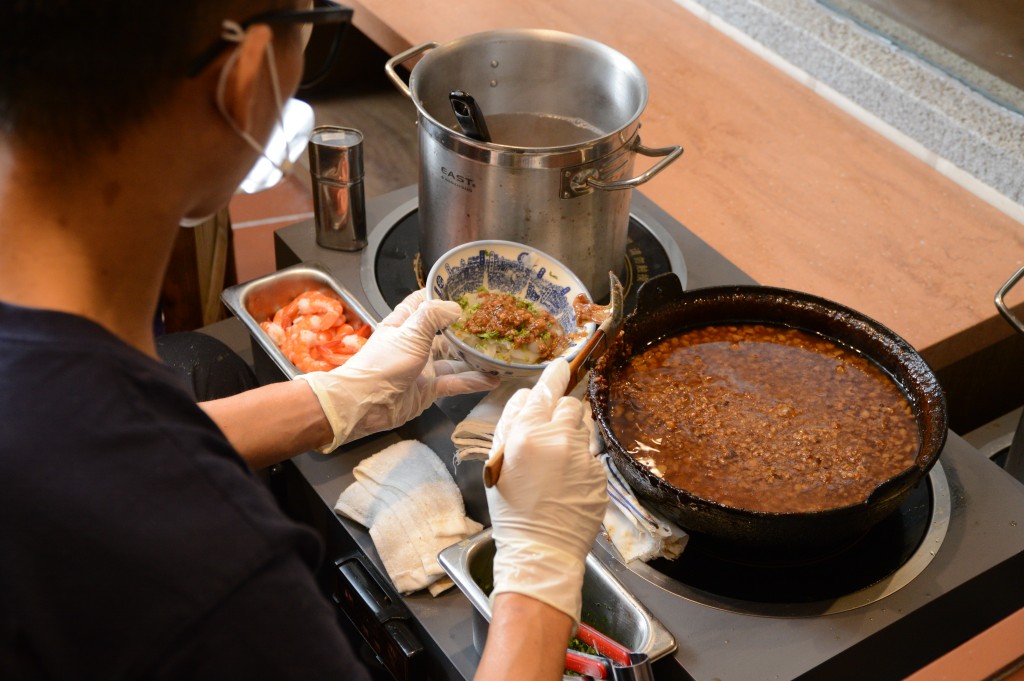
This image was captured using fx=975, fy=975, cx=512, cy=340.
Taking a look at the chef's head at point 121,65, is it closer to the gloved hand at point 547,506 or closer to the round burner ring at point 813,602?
the gloved hand at point 547,506

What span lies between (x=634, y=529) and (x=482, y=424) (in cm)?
29

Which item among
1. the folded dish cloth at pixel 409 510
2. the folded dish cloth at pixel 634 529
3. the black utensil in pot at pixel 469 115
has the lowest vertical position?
the folded dish cloth at pixel 409 510

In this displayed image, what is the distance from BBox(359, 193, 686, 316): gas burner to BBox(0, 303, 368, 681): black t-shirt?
980 mm

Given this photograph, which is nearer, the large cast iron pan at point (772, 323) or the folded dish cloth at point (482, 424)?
the large cast iron pan at point (772, 323)

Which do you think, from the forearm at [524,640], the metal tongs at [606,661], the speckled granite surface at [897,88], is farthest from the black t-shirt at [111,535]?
the speckled granite surface at [897,88]

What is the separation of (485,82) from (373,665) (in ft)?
3.50

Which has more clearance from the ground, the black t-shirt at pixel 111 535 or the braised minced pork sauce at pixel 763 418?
the black t-shirt at pixel 111 535

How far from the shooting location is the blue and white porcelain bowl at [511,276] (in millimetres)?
1581

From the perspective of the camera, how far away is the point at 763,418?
1423 mm

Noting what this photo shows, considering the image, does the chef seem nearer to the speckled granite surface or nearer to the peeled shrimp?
the peeled shrimp

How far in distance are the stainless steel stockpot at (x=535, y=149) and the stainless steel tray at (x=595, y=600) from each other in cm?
52

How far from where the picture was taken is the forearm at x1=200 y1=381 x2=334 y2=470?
1.51 metres

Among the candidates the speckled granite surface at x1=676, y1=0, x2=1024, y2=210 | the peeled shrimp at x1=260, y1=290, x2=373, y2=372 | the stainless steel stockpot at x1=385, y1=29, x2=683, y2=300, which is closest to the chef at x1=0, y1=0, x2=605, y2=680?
the stainless steel stockpot at x1=385, y1=29, x2=683, y2=300

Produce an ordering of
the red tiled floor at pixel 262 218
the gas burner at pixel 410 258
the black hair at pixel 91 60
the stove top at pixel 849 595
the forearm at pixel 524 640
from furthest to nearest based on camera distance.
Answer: the red tiled floor at pixel 262 218
the gas burner at pixel 410 258
the stove top at pixel 849 595
the forearm at pixel 524 640
the black hair at pixel 91 60
